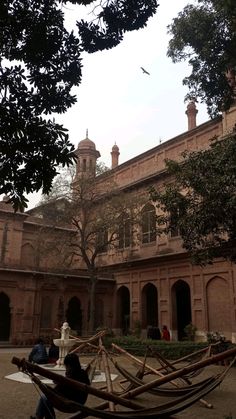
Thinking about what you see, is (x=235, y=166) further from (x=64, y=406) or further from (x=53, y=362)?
(x=64, y=406)

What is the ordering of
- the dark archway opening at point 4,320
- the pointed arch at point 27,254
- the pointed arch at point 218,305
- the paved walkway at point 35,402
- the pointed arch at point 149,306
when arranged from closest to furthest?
1. the paved walkway at point 35,402
2. the pointed arch at point 218,305
3. the pointed arch at point 149,306
4. the dark archway opening at point 4,320
5. the pointed arch at point 27,254

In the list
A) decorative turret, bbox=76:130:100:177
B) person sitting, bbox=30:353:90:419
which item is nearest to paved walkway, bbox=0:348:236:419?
person sitting, bbox=30:353:90:419

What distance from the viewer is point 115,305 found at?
30453 millimetres

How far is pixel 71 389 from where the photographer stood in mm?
5586

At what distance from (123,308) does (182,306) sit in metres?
4.82

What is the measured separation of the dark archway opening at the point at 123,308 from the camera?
3016cm

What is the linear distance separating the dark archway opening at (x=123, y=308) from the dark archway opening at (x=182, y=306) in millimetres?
3703

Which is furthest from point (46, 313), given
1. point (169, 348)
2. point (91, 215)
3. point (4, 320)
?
point (169, 348)

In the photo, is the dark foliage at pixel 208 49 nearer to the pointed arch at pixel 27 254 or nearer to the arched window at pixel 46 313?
the arched window at pixel 46 313

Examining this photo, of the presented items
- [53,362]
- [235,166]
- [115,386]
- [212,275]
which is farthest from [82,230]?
[115,386]

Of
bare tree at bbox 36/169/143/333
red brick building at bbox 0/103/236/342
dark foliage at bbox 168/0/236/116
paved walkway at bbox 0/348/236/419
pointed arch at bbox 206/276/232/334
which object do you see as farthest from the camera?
bare tree at bbox 36/169/143/333

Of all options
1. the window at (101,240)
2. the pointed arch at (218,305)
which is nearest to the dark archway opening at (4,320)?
the window at (101,240)

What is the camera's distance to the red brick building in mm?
23578

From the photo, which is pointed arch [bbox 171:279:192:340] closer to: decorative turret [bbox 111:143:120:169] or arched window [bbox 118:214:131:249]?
arched window [bbox 118:214:131:249]
